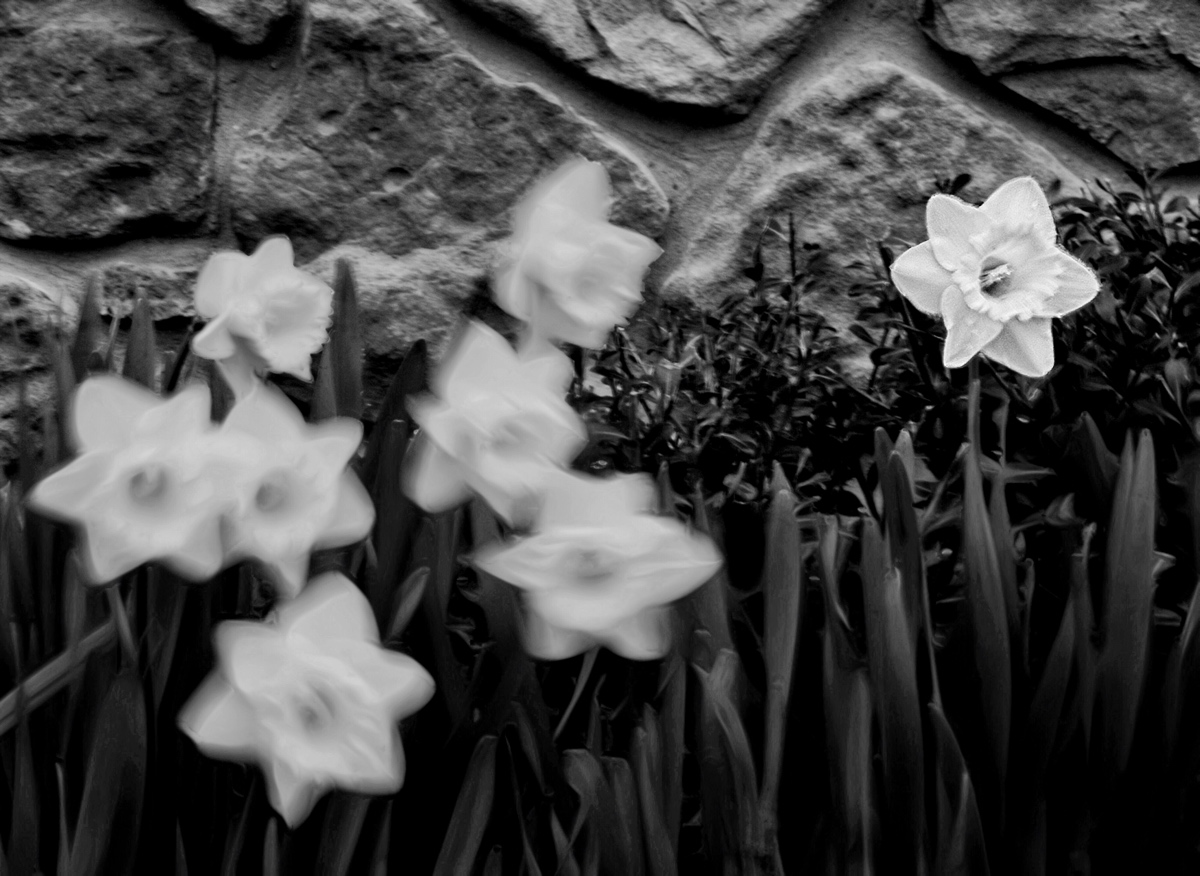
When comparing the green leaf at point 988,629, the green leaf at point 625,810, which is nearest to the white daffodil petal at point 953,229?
the green leaf at point 988,629

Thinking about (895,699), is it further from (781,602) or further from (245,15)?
(245,15)

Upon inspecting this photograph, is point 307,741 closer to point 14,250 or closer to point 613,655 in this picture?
point 613,655

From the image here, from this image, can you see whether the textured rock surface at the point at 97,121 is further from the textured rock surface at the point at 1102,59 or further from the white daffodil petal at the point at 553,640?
the white daffodil petal at the point at 553,640

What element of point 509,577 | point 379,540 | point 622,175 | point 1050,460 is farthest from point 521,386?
point 622,175

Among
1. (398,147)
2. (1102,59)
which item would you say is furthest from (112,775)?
(1102,59)

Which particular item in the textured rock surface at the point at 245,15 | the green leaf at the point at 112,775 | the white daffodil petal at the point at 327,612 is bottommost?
the green leaf at the point at 112,775

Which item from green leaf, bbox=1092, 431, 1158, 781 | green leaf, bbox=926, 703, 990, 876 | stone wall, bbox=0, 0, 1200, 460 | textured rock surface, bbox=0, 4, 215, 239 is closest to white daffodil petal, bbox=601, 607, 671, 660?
green leaf, bbox=926, 703, 990, 876
